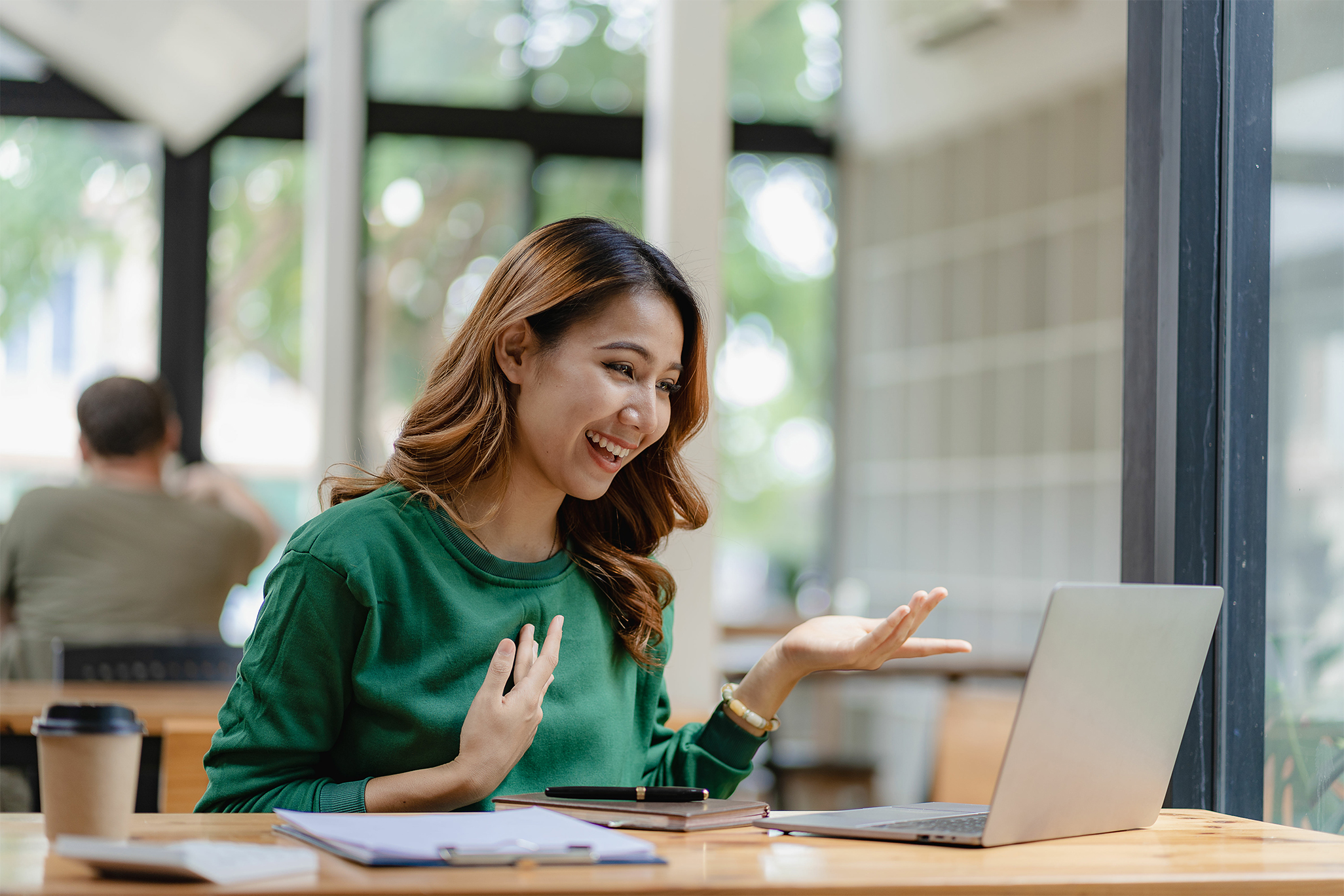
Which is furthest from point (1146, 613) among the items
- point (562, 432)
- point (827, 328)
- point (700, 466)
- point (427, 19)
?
point (827, 328)

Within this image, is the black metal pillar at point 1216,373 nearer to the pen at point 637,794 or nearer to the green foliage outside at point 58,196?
the pen at point 637,794

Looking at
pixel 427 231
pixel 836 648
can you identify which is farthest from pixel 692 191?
pixel 427 231

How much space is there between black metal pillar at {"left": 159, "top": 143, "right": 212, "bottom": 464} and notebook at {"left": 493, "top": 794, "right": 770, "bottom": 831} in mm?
4646

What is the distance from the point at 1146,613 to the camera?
120 cm

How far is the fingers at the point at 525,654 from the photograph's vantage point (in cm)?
133

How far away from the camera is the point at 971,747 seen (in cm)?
379

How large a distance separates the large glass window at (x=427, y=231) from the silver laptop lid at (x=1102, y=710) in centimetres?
466

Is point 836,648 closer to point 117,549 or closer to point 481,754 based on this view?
point 481,754

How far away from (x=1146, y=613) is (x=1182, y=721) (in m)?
0.19

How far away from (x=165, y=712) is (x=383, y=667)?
1167 mm

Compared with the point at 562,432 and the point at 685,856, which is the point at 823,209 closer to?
the point at 562,432

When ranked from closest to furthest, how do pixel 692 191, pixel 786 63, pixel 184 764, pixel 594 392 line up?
pixel 594 392 → pixel 184 764 → pixel 692 191 → pixel 786 63

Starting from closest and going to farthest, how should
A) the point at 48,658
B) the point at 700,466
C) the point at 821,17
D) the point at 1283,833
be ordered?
the point at 1283,833, the point at 700,466, the point at 48,658, the point at 821,17

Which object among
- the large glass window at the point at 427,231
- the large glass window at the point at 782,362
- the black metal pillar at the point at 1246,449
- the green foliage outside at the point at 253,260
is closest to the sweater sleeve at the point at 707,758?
the black metal pillar at the point at 1246,449
